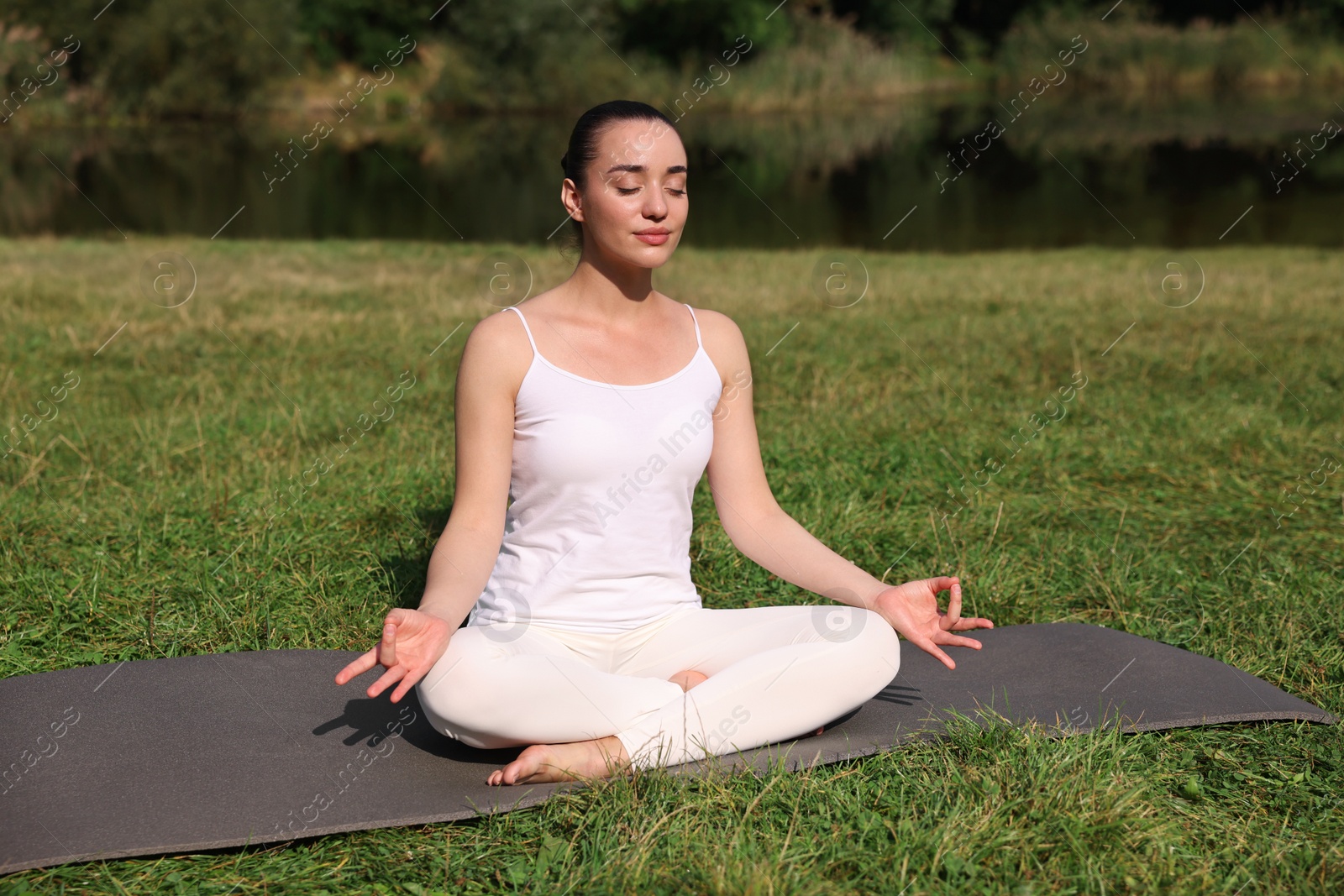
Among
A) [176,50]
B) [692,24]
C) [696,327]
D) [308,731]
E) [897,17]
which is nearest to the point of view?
[308,731]

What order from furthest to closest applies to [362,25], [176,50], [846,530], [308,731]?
[362,25] → [176,50] → [846,530] → [308,731]

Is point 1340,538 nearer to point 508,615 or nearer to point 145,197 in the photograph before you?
point 508,615

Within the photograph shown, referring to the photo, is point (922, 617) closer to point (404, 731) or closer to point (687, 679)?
point (687, 679)

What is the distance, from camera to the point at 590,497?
2816 mm

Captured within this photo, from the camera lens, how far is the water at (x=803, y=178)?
1695cm

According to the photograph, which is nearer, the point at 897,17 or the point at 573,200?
the point at 573,200

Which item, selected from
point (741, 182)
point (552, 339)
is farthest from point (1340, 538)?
point (741, 182)

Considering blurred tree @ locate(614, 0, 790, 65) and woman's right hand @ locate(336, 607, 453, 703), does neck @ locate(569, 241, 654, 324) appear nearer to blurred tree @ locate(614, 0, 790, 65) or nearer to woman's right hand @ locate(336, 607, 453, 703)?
woman's right hand @ locate(336, 607, 453, 703)

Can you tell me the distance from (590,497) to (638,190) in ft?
2.34

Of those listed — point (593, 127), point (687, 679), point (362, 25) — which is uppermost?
point (362, 25)

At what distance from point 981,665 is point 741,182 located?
19.8 metres

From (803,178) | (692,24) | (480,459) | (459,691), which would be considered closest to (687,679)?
(459,691)

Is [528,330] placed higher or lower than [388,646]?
higher

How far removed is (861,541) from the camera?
14.4 ft
